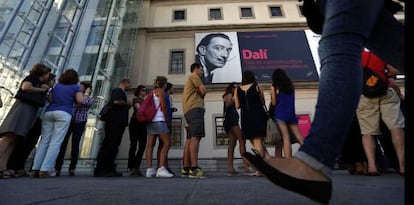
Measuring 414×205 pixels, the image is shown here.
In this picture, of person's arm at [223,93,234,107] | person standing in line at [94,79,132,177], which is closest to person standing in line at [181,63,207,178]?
person's arm at [223,93,234,107]

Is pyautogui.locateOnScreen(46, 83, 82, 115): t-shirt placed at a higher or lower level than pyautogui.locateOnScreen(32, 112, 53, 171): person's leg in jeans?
higher

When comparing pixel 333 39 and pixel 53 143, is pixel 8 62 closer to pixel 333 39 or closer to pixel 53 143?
pixel 53 143

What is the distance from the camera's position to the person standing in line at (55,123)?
4184 millimetres

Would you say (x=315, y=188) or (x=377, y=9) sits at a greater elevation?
(x=377, y=9)

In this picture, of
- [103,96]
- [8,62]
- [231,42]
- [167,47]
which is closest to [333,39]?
[8,62]

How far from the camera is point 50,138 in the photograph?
443 centimetres

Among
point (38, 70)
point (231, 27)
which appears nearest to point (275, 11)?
point (231, 27)

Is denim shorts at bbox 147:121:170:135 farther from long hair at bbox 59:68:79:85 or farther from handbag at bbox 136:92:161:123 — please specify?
long hair at bbox 59:68:79:85

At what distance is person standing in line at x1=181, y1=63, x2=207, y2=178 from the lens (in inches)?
173

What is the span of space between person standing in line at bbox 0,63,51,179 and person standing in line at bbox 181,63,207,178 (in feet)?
7.13

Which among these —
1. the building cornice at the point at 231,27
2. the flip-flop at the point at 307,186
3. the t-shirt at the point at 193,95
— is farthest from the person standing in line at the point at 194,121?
the building cornice at the point at 231,27

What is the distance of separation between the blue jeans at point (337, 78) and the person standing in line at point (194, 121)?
11.0ft

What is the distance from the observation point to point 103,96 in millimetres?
10344

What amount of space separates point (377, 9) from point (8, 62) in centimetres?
678
